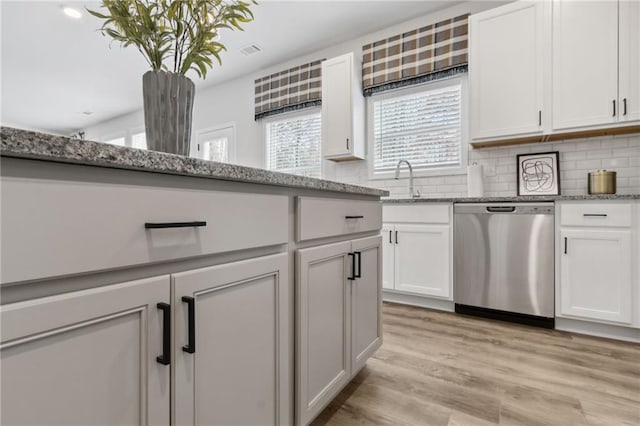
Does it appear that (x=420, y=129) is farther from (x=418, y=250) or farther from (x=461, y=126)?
(x=418, y=250)

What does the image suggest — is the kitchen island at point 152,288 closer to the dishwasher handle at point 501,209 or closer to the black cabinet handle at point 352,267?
the black cabinet handle at point 352,267

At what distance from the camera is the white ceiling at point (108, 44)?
318cm

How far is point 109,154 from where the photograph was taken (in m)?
0.53

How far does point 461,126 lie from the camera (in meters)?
3.11

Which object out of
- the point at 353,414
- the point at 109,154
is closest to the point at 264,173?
the point at 109,154

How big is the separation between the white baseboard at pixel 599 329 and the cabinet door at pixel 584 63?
1.38 meters

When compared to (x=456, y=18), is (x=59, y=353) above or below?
below

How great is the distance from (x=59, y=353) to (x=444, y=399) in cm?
144

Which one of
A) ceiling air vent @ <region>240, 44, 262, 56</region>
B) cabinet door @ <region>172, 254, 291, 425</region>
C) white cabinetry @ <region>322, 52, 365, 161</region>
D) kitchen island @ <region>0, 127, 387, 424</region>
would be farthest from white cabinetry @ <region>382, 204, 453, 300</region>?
ceiling air vent @ <region>240, 44, 262, 56</region>

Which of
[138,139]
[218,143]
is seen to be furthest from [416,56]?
[138,139]

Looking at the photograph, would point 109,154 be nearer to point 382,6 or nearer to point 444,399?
point 444,399

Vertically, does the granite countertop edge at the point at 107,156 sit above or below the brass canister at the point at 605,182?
below

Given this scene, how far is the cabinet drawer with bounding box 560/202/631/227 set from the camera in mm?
2057

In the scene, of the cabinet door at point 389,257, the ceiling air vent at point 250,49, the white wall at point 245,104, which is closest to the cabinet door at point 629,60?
the white wall at point 245,104
